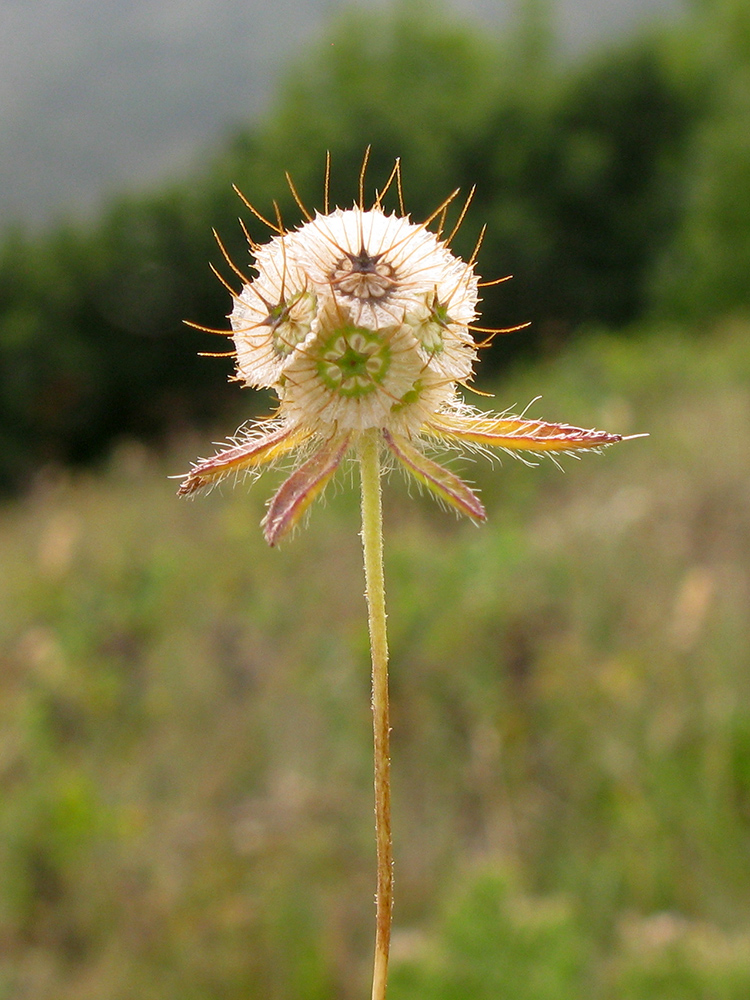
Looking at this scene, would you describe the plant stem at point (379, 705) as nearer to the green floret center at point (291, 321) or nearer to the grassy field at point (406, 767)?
the green floret center at point (291, 321)

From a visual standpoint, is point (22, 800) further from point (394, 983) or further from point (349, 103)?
point (349, 103)

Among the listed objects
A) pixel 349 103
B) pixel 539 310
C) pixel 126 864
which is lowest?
pixel 126 864

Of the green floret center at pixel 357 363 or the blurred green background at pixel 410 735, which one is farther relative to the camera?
the blurred green background at pixel 410 735

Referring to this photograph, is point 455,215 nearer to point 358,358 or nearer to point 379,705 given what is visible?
point 358,358

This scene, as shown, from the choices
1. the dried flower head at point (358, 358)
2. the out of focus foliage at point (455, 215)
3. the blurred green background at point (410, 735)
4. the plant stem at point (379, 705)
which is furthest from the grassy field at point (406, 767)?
the out of focus foliage at point (455, 215)

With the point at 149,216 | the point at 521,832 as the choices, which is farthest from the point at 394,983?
the point at 149,216

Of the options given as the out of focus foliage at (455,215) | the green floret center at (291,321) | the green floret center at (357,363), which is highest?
the out of focus foliage at (455,215)

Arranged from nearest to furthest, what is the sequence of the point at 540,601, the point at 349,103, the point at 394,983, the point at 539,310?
the point at 394,983
the point at 540,601
the point at 539,310
the point at 349,103

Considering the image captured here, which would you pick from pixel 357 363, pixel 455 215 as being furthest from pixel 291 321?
pixel 455 215
